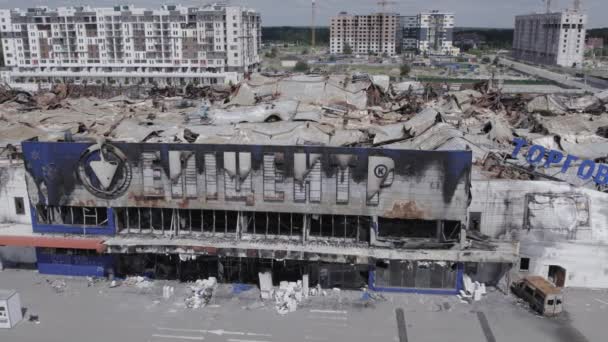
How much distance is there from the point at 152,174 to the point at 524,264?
23.4 meters

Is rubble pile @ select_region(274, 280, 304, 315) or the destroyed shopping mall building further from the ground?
the destroyed shopping mall building

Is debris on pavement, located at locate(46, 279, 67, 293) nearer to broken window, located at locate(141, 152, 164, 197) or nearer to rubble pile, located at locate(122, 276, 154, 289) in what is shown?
rubble pile, located at locate(122, 276, 154, 289)

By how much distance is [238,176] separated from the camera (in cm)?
3198

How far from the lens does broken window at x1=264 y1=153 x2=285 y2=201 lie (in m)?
31.5

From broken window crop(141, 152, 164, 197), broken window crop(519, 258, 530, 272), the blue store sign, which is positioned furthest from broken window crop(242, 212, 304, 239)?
the blue store sign

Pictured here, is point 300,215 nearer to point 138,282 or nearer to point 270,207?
point 270,207

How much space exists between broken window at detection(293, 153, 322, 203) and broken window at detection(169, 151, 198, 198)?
6.14 metres

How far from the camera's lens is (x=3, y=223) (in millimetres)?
35500

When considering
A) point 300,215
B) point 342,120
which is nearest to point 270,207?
point 300,215

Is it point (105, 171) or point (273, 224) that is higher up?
point (105, 171)

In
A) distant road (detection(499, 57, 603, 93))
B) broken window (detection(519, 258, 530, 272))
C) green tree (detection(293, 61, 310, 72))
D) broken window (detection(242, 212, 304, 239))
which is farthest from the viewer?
green tree (detection(293, 61, 310, 72))

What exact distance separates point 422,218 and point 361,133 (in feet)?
43.5

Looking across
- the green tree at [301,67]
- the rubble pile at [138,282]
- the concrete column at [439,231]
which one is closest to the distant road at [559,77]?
the green tree at [301,67]

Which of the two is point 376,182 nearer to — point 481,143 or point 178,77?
point 481,143
